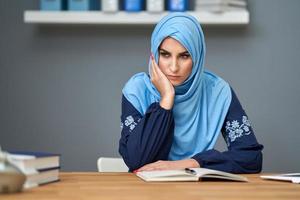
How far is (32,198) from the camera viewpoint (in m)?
1.42

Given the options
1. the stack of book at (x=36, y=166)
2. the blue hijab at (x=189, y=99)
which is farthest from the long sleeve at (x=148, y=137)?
the stack of book at (x=36, y=166)

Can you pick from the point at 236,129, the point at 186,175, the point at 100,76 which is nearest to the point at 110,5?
the point at 100,76

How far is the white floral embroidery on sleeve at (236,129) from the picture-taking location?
2.40 m

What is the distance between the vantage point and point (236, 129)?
2422 millimetres

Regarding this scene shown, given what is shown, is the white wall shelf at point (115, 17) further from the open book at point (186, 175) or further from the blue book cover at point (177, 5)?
the open book at point (186, 175)

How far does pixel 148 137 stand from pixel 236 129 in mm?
367

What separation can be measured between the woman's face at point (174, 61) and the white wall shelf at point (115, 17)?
3.39 ft

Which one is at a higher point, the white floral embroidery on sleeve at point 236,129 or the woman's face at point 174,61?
the woman's face at point 174,61

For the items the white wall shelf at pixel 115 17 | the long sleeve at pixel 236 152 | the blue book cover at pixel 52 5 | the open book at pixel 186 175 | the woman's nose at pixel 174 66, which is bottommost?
the long sleeve at pixel 236 152

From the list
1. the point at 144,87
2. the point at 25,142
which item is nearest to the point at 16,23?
the point at 25,142

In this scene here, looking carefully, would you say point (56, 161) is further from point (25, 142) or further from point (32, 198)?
point (25, 142)

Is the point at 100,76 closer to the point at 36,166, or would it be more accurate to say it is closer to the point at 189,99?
the point at 189,99

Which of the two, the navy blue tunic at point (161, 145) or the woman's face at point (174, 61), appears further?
the woman's face at point (174, 61)

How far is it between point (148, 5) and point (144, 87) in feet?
3.44
